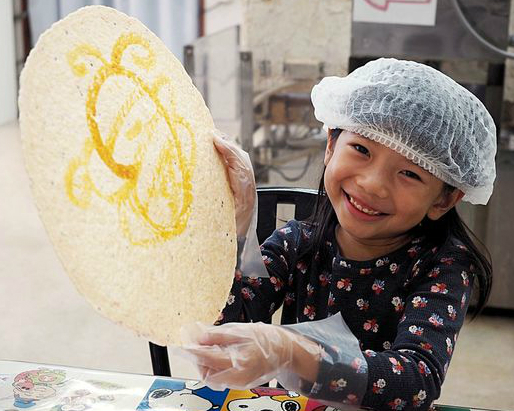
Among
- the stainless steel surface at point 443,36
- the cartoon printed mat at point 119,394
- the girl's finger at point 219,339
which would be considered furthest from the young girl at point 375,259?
the stainless steel surface at point 443,36

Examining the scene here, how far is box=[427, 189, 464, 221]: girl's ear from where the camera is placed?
1185 mm

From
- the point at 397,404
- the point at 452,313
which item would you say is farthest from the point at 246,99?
the point at 397,404

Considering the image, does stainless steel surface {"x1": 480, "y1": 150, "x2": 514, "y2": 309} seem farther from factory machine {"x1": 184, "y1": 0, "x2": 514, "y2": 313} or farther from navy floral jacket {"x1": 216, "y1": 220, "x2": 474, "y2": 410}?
navy floral jacket {"x1": 216, "y1": 220, "x2": 474, "y2": 410}

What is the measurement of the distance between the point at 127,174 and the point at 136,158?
0.09 feet

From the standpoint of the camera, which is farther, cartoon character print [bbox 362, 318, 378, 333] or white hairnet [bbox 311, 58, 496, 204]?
cartoon character print [bbox 362, 318, 378, 333]

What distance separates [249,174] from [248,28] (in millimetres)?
1700

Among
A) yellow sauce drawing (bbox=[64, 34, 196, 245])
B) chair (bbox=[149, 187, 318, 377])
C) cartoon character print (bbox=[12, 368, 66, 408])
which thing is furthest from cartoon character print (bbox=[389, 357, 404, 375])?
chair (bbox=[149, 187, 318, 377])

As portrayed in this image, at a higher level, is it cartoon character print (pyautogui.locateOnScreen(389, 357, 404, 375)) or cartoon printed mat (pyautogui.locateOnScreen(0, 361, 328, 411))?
cartoon character print (pyautogui.locateOnScreen(389, 357, 404, 375))

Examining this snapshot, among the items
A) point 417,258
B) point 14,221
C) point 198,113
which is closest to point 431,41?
point 417,258

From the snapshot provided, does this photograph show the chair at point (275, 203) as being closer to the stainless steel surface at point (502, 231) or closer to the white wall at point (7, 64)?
the stainless steel surface at point (502, 231)

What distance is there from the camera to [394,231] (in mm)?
1178

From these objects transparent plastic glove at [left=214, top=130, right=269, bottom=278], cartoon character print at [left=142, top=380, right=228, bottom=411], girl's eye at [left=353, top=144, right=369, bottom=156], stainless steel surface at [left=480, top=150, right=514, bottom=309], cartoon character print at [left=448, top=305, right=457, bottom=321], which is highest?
girl's eye at [left=353, top=144, right=369, bottom=156]

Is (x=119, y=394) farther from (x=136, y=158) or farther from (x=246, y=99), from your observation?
(x=246, y=99)

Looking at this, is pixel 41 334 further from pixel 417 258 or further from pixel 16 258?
pixel 417 258
